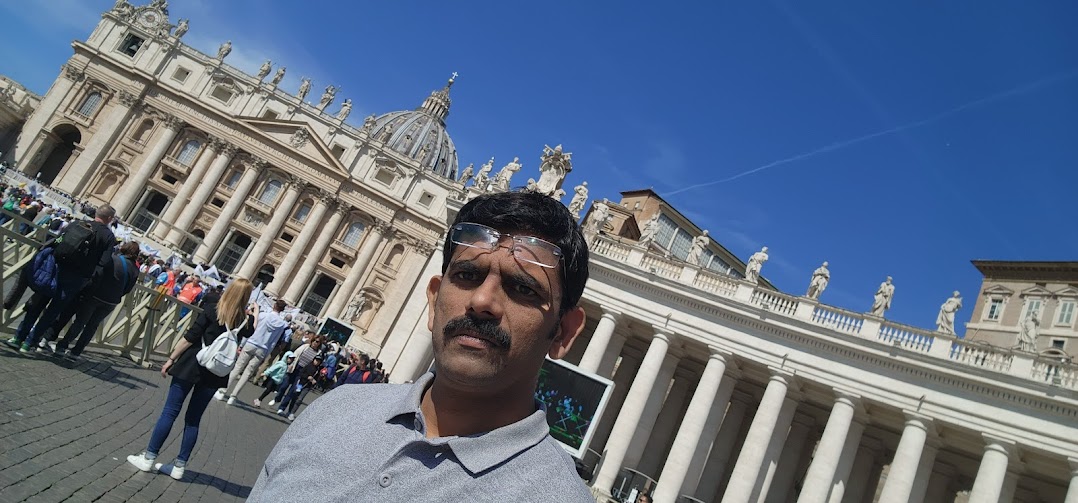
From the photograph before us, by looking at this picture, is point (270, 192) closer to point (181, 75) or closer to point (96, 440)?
point (181, 75)

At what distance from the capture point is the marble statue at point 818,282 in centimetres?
1970

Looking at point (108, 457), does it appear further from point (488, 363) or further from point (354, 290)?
point (354, 290)

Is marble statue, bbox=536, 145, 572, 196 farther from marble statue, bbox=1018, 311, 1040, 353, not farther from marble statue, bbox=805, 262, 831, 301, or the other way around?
marble statue, bbox=1018, 311, 1040, 353

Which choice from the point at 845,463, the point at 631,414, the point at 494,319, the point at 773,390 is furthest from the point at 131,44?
the point at 494,319

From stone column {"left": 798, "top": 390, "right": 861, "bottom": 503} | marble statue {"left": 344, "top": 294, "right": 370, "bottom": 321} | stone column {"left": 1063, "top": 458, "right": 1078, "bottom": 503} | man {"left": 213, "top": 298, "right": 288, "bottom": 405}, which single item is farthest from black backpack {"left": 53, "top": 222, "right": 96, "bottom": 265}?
marble statue {"left": 344, "top": 294, "right": 370, "bottom": 321}

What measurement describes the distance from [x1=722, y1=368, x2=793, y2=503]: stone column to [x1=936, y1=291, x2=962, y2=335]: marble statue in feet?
15.0

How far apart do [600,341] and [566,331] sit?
62.0ft

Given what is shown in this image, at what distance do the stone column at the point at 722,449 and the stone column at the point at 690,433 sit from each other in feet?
9.48

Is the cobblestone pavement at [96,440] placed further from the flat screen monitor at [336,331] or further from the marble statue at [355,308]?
the marble statue at [355,308]

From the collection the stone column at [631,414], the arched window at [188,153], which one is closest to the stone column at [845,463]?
the stone column at [631,414]

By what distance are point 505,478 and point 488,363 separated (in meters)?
0.34

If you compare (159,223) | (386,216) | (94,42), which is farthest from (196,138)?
(386,216)

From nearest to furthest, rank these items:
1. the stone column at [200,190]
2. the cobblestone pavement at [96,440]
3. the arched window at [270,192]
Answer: the cobblestone pavement at [96,440] < the stone column at [200,190] < the arched window at [270,192]

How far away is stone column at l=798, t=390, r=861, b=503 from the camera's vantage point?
17.0 meters
